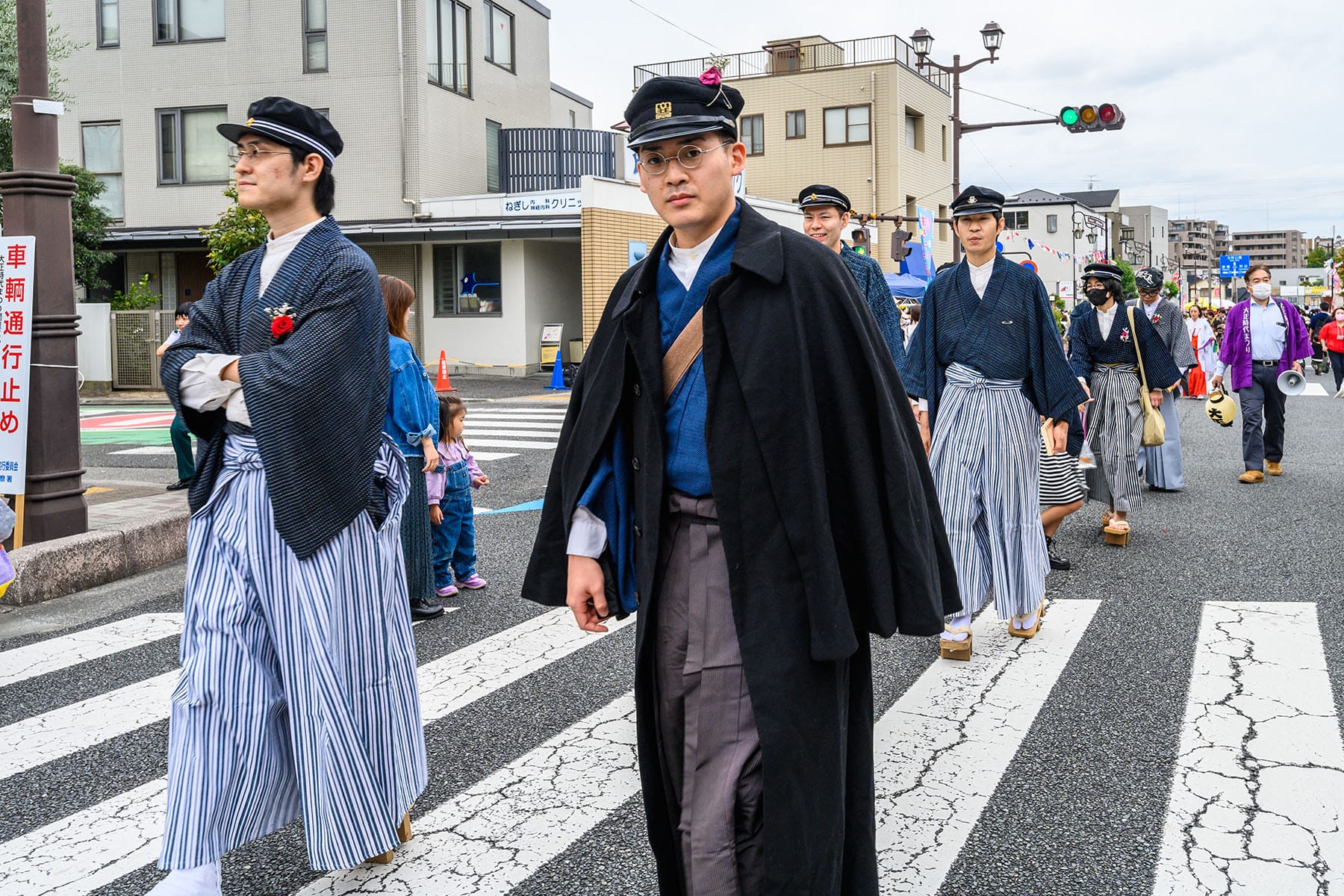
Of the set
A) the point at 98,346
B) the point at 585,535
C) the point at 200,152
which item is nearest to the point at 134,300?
the point at 98,346

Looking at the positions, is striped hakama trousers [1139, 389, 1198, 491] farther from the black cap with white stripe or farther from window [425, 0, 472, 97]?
window [425, 0, 472, 97]

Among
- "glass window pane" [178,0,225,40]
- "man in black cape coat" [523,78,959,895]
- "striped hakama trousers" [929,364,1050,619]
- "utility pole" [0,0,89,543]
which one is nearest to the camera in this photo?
"man in black cape coat" [523,78,959,895]

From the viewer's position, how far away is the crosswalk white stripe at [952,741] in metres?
3.54

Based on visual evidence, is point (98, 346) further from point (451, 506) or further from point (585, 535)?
point (585, 535)

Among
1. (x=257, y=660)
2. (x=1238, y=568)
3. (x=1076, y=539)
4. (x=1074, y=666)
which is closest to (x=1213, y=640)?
(x=1074, y=666)

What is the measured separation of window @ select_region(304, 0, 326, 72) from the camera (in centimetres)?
2684

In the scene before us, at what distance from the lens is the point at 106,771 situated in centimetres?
425

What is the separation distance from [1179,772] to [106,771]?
3798mm

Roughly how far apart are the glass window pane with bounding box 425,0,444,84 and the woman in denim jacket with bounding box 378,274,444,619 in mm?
22575

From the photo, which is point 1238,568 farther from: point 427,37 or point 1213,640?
point 427,37

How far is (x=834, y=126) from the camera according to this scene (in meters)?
40.7

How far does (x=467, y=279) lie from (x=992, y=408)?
2264 centimetres

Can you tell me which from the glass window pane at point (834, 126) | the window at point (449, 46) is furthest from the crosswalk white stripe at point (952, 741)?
the glass window pane at point (834, 126)

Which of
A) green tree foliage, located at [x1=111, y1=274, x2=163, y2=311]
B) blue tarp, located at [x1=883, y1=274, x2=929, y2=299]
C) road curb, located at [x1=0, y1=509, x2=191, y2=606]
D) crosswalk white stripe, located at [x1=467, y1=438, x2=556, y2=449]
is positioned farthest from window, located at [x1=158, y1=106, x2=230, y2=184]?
road curb, located at [x1=0, y1=509, x2=191, y2=606]
